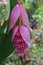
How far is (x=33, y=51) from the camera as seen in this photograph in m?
1.91

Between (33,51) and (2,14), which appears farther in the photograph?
(33,51)

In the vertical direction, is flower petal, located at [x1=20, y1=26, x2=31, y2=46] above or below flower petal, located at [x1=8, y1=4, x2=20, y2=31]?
below

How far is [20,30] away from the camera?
0.75 metres

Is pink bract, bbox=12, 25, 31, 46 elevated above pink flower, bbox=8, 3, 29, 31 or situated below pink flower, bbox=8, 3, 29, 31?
below

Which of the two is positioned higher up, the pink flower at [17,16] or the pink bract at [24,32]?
the pink flower at [17,16]

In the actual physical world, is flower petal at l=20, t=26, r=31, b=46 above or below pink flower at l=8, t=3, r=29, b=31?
below

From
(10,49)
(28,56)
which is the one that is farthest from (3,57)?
(28,56)

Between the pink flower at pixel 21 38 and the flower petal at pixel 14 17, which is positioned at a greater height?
the flower petal at pixel 14 17

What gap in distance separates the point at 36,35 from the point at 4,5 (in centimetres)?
71

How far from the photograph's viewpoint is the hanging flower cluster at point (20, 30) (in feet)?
2.43

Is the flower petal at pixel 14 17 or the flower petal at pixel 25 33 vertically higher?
the flower petal at pixel 14 17

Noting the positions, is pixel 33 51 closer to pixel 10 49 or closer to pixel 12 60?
pixel 12 60

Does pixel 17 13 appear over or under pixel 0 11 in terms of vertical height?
over

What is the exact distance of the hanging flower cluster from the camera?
74 centimetres
